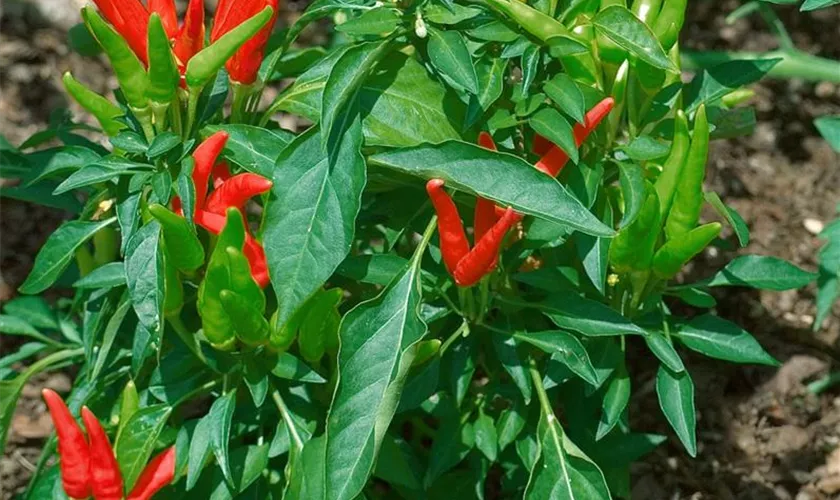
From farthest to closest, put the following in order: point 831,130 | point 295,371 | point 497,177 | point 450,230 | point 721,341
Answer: point 831,130 → point 721,341 → point 295,371 → point 450,230 → point 497,177

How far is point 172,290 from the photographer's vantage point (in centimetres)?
161

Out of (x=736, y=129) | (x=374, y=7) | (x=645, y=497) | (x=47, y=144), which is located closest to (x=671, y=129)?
(x=736, y=129)

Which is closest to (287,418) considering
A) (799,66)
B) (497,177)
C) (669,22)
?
(497,177)

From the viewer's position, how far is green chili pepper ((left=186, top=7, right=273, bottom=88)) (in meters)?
1.43

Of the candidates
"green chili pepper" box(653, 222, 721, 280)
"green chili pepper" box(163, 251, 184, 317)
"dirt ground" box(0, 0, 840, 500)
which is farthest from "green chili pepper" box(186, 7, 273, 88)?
"dirt ground" box(0, 0, 840, 500)

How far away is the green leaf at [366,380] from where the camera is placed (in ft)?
4.73

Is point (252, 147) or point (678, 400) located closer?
point (252, 147)

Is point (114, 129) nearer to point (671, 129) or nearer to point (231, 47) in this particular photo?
point (231, 47)

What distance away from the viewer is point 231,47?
57.2 inches

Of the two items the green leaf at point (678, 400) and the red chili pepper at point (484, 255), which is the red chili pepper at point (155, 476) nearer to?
the red chili pepper at point (484, 255)

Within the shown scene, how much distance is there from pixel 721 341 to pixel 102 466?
2.98 feet

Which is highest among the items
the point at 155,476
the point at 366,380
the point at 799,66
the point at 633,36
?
the point at 633,36

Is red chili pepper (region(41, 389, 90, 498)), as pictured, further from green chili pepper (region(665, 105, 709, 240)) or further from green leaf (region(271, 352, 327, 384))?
green chili pepper (region(665, 105, 709, 240))

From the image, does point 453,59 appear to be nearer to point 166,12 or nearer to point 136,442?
point 166,12
